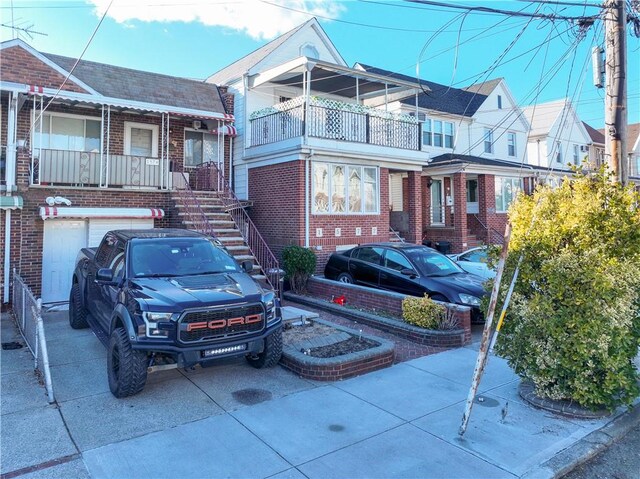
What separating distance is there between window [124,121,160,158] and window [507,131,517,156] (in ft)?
61.8

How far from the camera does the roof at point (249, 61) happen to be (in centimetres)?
1542

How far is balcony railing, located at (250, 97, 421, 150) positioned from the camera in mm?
12648

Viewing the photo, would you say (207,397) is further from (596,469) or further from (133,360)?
(596,469)

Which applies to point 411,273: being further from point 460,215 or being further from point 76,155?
point 460,215

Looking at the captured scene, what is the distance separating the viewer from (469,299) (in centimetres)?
846

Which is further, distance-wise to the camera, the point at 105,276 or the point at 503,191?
the point at 503,191

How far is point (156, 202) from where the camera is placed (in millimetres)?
12203

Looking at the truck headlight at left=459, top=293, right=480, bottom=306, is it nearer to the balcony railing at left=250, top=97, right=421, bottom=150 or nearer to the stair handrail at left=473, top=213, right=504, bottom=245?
the balcony railing at left=250, top=97, right=421, bottom=150

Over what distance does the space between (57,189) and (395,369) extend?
9.20 meters

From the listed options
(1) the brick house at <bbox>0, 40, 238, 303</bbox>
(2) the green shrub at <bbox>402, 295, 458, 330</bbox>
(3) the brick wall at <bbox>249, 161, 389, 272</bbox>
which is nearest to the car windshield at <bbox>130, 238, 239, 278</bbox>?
(2) the green shrub at <bbox>402, 295, 458, 330</bbox>

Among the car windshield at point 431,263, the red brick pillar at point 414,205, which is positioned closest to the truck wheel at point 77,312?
the car windshield at point 431,263

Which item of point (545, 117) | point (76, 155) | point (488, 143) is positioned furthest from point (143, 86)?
point (545, 117)

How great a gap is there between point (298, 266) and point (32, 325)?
6.07 m

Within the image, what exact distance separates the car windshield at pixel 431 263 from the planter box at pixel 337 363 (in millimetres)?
3176
